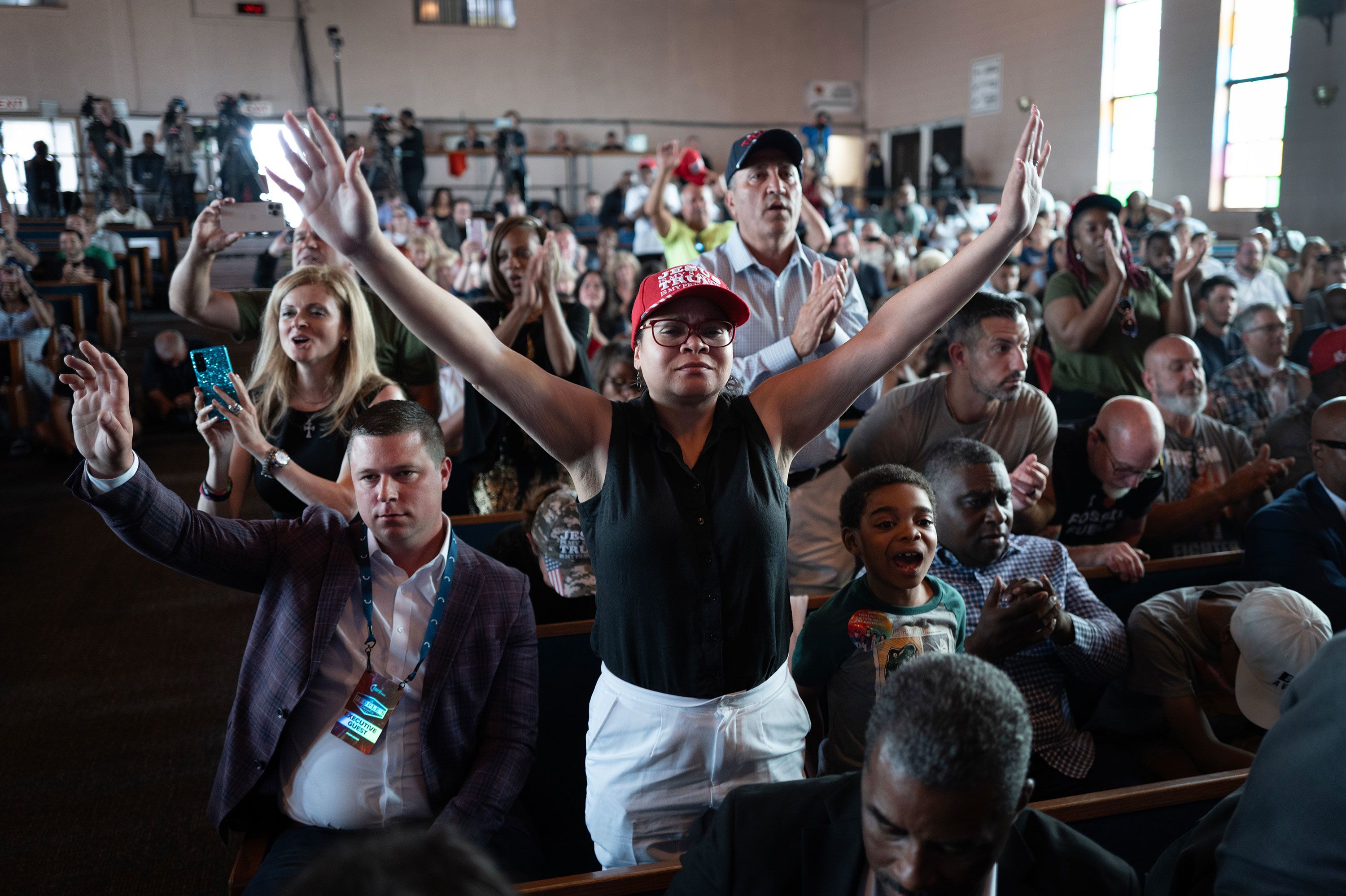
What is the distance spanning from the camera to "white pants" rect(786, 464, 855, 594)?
7.25 feet

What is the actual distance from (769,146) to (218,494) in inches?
57.2

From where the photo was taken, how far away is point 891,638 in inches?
64.2

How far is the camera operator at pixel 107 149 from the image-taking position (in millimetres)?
11445

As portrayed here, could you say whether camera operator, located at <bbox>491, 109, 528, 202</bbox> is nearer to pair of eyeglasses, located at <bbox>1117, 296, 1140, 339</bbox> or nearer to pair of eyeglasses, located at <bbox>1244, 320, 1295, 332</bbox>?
pair of eyeglasses, located at <bbox>1244, 320, 1295, 332</bbox>

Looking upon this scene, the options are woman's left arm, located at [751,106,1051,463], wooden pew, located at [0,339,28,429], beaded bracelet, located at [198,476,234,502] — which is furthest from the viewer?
wooden pew, located at [0,339,28,429]

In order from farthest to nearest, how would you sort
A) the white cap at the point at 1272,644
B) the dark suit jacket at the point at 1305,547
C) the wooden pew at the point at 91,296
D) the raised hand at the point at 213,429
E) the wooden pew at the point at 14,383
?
the wooden pew at the point at 91,296
the wooden pew at the point at 14,383
the dark suit jacket at the point at 1305,547
the raised hand at the point at 213,429
the white cap at the point at 1272,644

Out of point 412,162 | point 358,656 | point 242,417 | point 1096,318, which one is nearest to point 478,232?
point 1096,318

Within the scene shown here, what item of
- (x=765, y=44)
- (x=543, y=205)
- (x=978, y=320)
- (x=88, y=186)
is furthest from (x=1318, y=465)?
(x=765, y=44)

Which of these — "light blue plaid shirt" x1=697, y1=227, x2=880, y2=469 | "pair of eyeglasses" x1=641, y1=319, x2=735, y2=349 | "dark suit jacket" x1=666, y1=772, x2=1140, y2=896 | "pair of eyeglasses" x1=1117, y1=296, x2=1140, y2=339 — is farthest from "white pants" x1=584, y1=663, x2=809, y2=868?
"pair of eyeglasses" x1=1117, y1=296, x2=1140, y2=339

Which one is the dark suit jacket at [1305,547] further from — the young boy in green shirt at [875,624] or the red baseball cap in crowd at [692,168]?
the red baseball cap in crowd at [692,168]

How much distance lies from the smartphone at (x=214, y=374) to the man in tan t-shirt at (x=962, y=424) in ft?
4.18

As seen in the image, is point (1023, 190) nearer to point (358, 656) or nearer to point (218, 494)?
point (358, 656)

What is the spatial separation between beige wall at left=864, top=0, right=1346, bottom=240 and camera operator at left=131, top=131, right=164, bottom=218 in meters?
11.5

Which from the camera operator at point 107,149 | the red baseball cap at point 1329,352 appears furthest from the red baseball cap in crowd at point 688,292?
the camera operator at point 107,149
